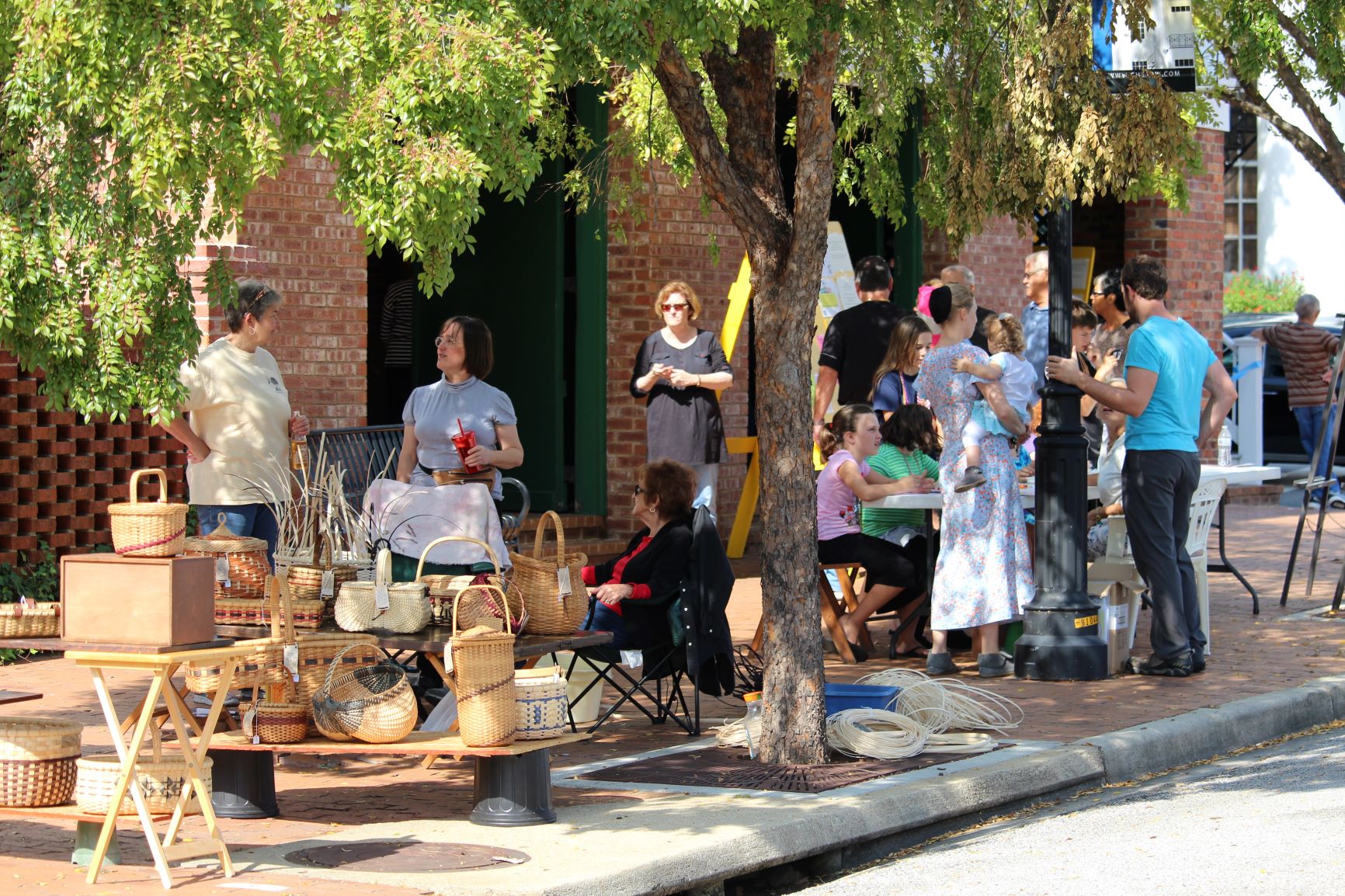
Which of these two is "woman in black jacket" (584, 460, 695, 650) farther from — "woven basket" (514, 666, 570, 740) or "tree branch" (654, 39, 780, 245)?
"woven basket" (514, 666, 570, 740)

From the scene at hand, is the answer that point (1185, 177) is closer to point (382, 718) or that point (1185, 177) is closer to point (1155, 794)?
point (1155, 794)

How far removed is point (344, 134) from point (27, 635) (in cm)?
213

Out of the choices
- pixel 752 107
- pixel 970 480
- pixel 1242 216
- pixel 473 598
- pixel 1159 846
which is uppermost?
pixel 1242 216

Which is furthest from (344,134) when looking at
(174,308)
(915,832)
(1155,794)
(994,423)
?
(994,423)

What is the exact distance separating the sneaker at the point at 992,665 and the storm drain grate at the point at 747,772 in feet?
6.65

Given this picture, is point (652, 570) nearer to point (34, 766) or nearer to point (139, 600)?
point (139, 600)

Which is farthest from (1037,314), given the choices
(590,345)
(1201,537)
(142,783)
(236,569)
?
(142,783)

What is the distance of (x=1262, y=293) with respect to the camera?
1314 inches

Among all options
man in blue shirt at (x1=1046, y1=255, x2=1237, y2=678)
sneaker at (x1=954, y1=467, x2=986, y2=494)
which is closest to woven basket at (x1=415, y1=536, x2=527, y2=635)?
sneaker at (x1=954, y1=467, x2=986, y2=494)

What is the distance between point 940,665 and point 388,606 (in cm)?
364

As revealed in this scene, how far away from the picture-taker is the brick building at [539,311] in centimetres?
1088

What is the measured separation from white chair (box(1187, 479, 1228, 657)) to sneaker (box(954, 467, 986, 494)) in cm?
142

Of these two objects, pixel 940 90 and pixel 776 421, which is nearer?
pixel 776 421

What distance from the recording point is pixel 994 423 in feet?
31.8
